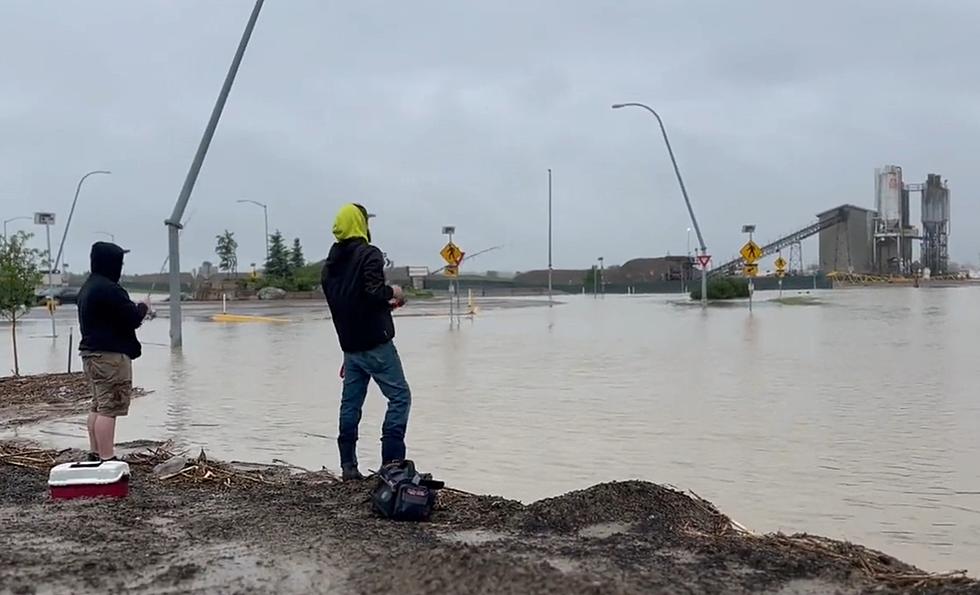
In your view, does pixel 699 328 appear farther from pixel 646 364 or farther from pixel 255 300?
pixel 255 300

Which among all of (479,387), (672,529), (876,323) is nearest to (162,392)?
(479,387)

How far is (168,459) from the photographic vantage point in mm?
6949

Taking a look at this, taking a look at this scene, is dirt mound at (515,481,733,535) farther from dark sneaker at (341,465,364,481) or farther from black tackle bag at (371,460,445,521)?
dark sneaker at (341,465,364,481)

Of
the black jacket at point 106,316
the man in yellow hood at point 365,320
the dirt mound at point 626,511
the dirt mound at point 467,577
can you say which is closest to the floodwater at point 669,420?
the dirt mound at point 626,511

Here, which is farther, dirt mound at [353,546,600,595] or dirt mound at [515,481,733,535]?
dirt mound at [515,481,733,535]

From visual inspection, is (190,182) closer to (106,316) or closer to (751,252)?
(106,316)

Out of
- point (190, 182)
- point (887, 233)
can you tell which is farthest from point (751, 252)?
point (887, 233)

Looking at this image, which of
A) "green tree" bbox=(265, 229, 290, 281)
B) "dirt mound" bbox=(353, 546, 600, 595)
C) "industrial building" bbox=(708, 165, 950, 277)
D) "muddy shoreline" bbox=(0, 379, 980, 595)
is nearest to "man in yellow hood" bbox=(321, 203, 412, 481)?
"muddy shoreline" bbox=(0, 379, 980, 595)

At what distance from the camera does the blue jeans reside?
19.6 ft

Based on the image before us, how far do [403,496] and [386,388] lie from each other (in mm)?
1245

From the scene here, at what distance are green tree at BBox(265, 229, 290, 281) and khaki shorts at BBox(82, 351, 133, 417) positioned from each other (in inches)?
2578

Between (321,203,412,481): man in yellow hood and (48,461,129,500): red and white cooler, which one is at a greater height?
(321,203,412,481): man in yellow hood

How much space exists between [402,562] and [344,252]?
2.74 m

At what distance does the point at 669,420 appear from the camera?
32.6 feet
